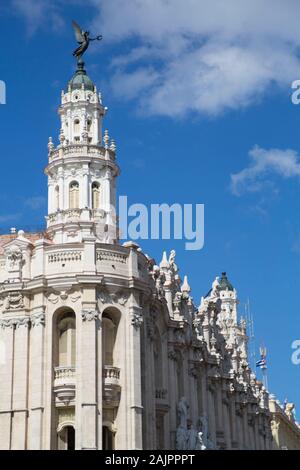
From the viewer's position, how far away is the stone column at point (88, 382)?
48250 mm

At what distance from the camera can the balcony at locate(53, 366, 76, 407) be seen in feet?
163

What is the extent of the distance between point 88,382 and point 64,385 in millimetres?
1490

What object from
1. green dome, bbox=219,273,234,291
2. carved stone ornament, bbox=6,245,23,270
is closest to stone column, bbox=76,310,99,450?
carved stone ornament, bbox=6,245,23,270

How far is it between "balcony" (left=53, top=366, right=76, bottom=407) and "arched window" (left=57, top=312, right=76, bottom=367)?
587 millimetres

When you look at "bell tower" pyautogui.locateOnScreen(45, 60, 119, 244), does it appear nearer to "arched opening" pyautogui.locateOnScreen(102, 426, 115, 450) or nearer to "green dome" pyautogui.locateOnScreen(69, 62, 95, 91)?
"green dome" pyautogui.locateOnScreen(69, 62, 95, 91)

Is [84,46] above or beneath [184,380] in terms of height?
above

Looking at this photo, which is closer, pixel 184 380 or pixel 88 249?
pixel 88 249

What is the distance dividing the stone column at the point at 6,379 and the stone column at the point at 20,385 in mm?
239

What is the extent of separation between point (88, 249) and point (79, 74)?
27.9m

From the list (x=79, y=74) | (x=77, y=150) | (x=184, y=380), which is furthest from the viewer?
(x=79, y=74)

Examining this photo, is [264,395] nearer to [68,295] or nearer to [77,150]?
[77,150]
